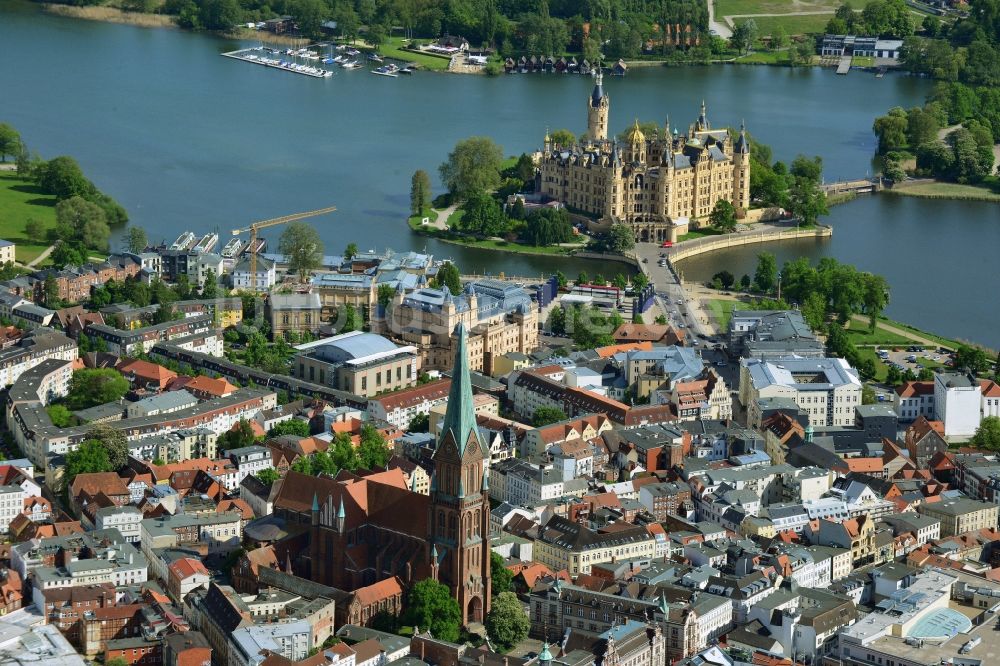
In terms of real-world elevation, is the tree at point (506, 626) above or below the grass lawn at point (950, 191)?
below

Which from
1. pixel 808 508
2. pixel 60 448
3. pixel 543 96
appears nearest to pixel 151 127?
pixel 543 96

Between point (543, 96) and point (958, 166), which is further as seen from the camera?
point (543, 96)

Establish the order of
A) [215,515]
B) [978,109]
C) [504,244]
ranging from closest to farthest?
[215,515] → [504,244] → [978,109]

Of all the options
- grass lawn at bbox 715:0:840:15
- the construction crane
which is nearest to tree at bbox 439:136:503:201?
the construction crane

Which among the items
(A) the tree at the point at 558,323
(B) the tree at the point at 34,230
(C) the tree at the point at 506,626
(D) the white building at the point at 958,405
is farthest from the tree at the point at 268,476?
(B) the tree at the point at 34,230

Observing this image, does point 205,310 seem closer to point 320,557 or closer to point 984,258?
point 320,557

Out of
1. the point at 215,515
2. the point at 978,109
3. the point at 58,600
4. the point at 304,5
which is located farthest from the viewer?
the point at 304,5

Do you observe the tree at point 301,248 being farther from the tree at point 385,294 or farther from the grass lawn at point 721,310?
the grass lawn at point 721,310

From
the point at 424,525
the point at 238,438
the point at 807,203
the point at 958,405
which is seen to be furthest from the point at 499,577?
the point at 807,203
